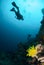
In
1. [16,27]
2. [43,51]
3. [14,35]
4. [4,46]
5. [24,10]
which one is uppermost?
[24,10]

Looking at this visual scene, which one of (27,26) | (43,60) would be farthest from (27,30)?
(43,60)

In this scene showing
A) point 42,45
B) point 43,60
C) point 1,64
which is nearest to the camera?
point 43,60

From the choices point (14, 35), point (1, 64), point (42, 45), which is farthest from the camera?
point (14, 35)

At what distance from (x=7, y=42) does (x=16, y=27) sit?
7.94 feet

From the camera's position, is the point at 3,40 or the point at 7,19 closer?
the point at 3,40

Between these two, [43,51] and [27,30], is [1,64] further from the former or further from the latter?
[27,30]

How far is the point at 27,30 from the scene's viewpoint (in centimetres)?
1498

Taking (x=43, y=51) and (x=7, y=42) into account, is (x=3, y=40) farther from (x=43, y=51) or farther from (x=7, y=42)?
(x=43, y=51)

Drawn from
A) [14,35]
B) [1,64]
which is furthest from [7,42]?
[1,64]

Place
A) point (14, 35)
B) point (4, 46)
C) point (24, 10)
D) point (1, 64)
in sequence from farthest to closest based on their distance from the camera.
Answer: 1. point (24, 10)
2. point (14, 35)
3. point (4, 46)
4. point (1, 64)

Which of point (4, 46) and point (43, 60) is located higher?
point (4, 46)

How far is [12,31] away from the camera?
14.9 m

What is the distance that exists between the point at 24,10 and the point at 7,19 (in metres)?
2.34

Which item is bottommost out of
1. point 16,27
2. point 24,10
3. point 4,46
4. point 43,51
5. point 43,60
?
point 43,60
